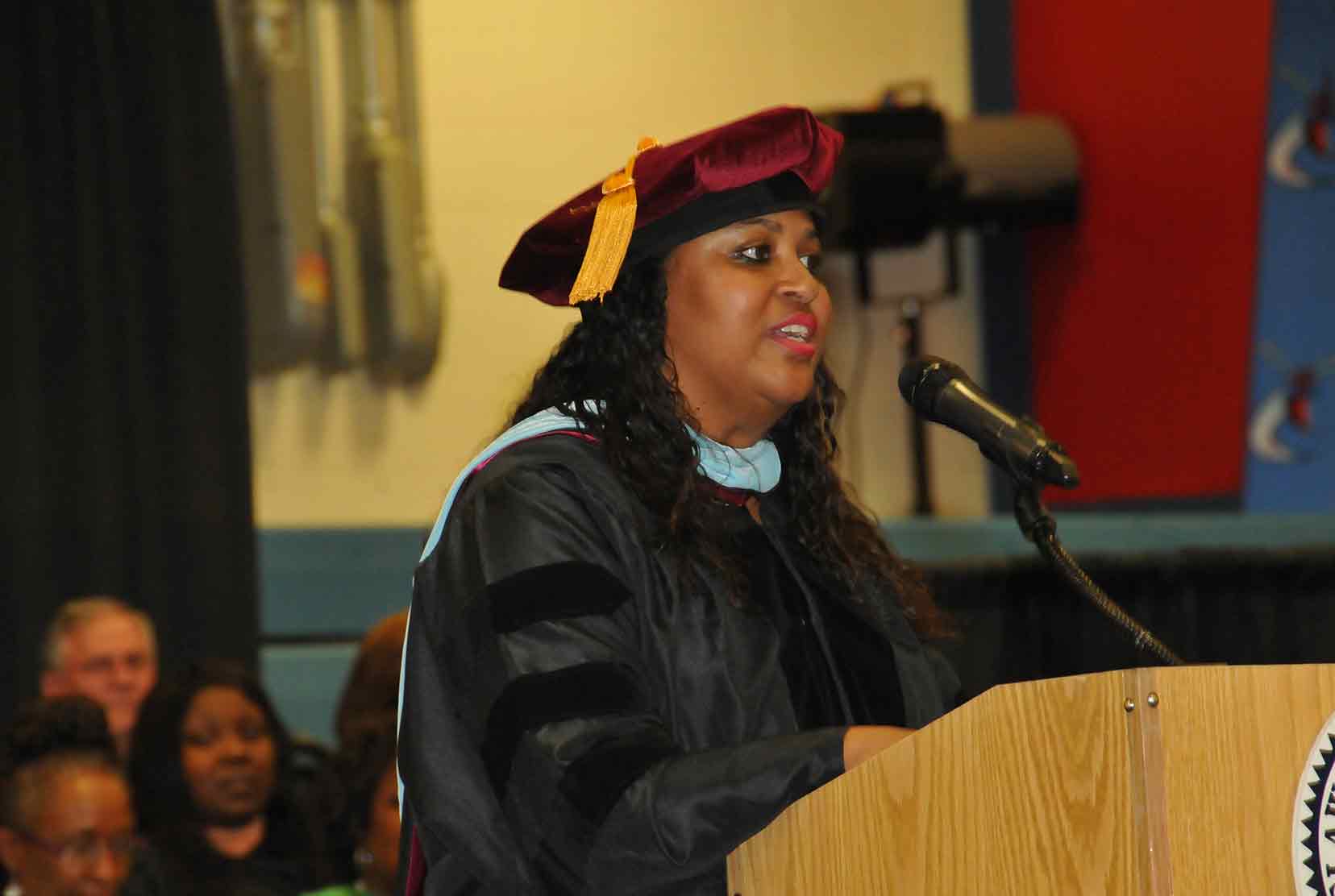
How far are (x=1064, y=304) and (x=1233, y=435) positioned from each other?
3.00ft

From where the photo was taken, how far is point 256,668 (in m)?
5.50

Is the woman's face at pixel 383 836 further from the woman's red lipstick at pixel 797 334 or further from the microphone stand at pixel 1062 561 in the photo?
the microphone stand at pixel 1062 561

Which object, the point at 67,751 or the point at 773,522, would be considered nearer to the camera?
the point at 773,522

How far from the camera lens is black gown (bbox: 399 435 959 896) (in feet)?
5.59

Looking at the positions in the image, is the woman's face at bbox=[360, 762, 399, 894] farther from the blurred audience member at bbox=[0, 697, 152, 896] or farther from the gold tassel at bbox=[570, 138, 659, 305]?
the gold tassel at bbox=[570, 138, 659, 305]

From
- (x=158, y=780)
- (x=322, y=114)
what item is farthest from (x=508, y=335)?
(x=158, y=780)

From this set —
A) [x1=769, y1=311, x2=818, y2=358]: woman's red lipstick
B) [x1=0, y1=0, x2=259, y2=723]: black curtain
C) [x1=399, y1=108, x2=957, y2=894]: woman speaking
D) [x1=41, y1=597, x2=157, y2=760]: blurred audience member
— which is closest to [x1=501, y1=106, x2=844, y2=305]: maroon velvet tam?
[x1=399, y1=108, x2=957, y2=894]: woman speaking

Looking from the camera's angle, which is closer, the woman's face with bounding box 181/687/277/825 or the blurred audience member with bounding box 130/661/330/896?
the blurred audience member with bounding box 130/661/330/896

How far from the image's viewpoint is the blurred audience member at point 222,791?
3.86m

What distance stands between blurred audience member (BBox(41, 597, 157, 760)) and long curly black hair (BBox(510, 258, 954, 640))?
2.60m

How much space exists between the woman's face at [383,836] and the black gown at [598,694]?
1532 millimetres

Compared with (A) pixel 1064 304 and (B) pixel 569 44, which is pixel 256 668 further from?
(A) pixel 1064 304

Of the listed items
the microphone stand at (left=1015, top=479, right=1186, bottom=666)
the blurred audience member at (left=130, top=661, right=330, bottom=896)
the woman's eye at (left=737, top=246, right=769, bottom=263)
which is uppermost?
the woman's eye at (left=737, top=246, right=769, bottom=263)

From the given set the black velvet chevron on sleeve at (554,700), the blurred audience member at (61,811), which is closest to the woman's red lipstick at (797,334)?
the black velvet chevron on sleeve at (554,700)
